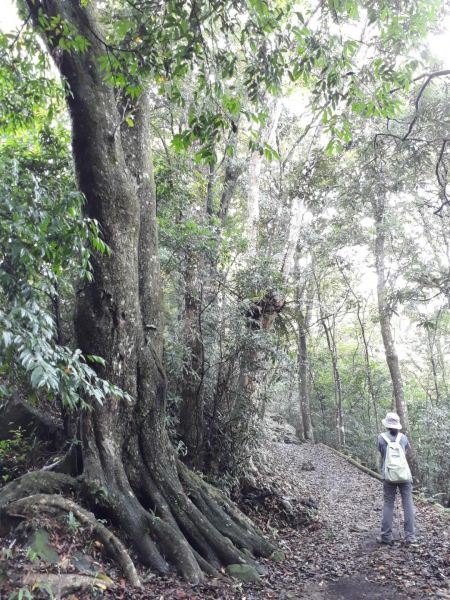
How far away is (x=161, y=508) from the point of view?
554cm

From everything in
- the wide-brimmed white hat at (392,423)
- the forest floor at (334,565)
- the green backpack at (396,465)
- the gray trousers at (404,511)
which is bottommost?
the forest floor at (334,565)

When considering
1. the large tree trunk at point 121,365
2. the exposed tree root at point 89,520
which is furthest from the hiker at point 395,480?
the exposed tree root at point 89,520

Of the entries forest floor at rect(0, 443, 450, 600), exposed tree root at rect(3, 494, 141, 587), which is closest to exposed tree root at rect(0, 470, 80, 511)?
exposed tree root at rect(3, 494, 141, 587)

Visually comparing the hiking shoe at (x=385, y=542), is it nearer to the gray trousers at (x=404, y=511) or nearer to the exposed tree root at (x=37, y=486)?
the gray trousers at (x=404, y=511)

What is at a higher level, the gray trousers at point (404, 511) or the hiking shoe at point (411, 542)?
the gray trousers at point (404, 511)

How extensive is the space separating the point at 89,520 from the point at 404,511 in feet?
16.5

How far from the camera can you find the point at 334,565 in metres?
6.41

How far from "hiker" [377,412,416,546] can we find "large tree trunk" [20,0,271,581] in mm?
2678

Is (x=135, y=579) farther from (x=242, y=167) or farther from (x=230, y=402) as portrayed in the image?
(x=242, y=167)

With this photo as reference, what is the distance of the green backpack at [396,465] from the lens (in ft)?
23.5

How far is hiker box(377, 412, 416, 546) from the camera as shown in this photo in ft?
23.3

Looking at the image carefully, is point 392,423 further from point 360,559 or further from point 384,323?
point 384,323

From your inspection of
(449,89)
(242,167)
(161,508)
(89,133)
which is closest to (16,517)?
(161,508)

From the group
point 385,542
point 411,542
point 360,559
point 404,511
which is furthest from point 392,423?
point 360,559
